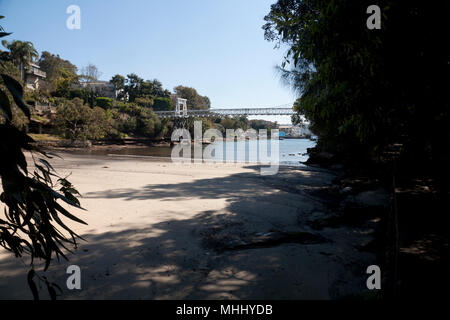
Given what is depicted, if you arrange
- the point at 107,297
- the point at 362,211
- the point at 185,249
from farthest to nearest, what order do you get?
1. the point at 362,211
2. the point at 185,249
3. the point at 107,297

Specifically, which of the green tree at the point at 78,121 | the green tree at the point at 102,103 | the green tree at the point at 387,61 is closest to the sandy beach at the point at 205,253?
the green tree at the point at 387,61

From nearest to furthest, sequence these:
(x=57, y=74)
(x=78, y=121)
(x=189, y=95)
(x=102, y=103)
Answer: (x=78, y=121) < (x=102, y=103) < (x=57, y=74) < (x=189, y=95)

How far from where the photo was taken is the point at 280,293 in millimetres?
Answer: 3322

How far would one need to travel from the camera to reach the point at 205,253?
178 inches

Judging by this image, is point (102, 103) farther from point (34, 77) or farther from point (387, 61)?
point (387, 61)

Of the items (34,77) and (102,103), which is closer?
(102,103)

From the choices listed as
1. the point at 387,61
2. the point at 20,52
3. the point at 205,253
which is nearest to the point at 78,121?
the point at 20,52

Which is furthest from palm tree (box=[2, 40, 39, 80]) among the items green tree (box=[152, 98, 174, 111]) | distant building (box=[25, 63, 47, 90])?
green tree (box=[152, 98, 174, 111])

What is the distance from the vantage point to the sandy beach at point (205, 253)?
3.40 meters
